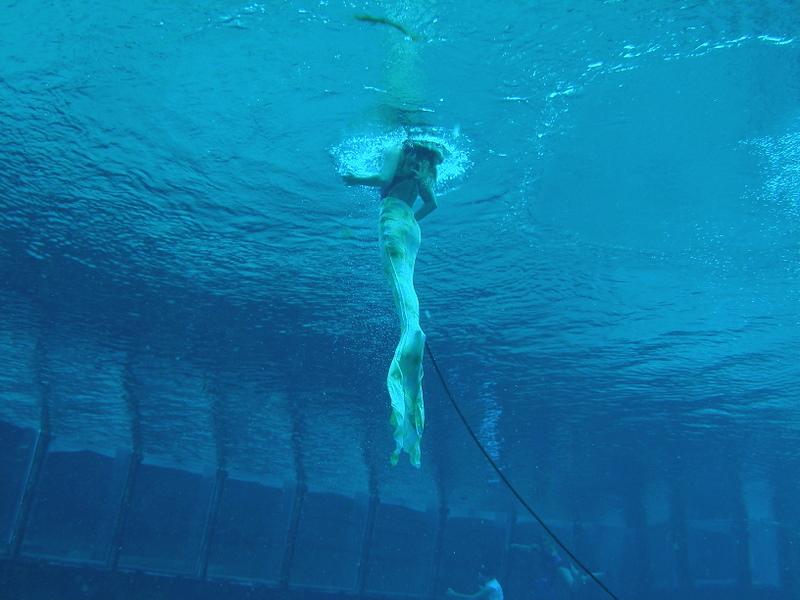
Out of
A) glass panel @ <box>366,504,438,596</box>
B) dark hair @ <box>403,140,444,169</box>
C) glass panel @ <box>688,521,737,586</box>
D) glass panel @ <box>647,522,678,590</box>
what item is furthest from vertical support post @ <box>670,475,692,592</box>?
dark hair @ <box>403,140,444,169</box>

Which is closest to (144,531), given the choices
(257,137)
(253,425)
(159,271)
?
(253,425)

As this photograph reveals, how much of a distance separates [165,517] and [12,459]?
32.2 ft

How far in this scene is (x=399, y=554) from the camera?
42125 millimetres

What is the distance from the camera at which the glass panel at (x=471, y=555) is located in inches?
1741

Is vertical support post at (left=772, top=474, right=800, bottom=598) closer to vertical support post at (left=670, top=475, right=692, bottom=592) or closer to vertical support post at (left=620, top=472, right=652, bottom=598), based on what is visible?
vertical support post at (left=670, top=475, right=692, bottom=592)

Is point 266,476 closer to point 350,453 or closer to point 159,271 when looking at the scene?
point 350,453

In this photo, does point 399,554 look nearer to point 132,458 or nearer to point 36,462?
point 132,458

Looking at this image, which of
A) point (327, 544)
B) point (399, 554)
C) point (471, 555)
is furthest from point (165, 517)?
point (471, 555)

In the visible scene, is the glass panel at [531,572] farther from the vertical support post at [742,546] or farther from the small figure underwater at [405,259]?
the small figure underwater at [405,259]

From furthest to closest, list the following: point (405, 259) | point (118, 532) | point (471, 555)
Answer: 1. point (471, 555)
2. point (118, 532)
3. point (405, 259)

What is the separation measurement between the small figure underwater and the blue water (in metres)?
0.69

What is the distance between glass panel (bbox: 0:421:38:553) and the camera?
108 feet

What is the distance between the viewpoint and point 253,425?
26656 millimetres

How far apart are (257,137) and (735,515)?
46711 mm
